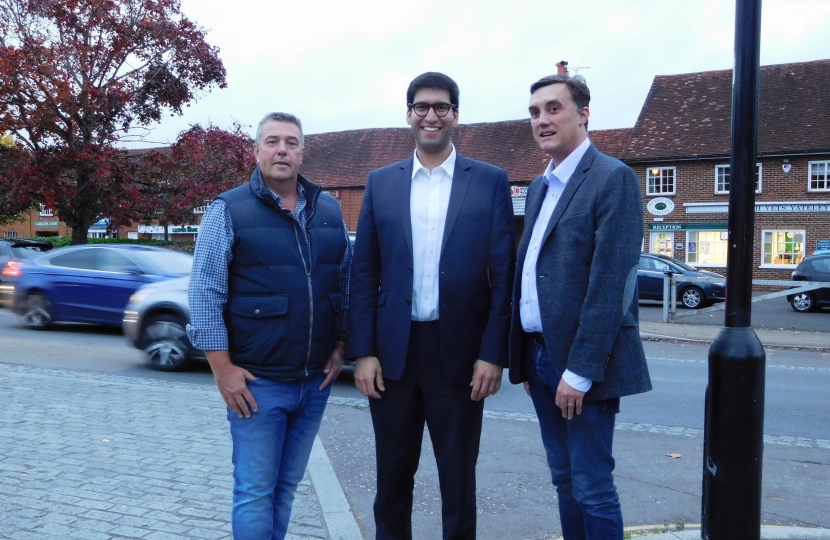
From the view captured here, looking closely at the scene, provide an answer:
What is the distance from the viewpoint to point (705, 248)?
103 feet

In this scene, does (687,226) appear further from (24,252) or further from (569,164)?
(569,164)

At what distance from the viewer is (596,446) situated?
117 inches

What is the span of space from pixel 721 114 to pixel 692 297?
46.3 ft

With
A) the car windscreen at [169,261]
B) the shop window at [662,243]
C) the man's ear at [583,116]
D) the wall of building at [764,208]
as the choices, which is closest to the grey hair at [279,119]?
the man's ear at [583,116]

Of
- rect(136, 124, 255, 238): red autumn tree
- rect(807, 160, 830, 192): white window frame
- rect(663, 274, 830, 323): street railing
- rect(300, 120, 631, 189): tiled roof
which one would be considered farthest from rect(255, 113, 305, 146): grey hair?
rect(300, 120, 631, 189): tiled roof

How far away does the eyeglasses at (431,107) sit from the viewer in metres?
3.17

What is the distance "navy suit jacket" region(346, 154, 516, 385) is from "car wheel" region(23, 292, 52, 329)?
1190 centimetres

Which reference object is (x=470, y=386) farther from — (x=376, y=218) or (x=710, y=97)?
(x=710, y=97)

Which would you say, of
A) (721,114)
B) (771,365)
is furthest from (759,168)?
(771,365)

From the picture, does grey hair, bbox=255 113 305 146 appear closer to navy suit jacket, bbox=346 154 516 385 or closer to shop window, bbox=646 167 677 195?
navy suit jacket, bbox=346 154 516 385

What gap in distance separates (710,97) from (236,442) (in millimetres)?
34880

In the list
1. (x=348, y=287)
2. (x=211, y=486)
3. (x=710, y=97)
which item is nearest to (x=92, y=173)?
(x=211, y=486)

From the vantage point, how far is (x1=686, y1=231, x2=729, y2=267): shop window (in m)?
31.1

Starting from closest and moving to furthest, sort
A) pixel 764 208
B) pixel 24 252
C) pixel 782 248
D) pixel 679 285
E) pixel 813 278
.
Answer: pixel 813 278 < pixel 24 252 < pixel 679 285 < pixel 764 208 < pixel 782 248
